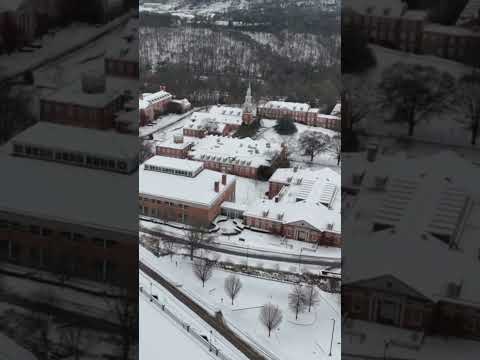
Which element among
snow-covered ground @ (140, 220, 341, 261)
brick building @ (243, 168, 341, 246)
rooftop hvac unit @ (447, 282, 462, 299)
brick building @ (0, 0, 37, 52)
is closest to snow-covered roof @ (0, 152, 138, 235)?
brick building @ (0, 0, 37, 52)

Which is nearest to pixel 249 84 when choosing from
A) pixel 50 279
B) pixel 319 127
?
pixel 319 127

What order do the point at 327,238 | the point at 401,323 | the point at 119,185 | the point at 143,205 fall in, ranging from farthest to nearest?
the point at 143,205
the point at 327,238
the point at 119,185
the point at 401,323

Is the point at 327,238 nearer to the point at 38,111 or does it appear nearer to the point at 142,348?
the point at 142,348

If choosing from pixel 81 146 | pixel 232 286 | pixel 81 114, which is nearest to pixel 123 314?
pixel 81 146

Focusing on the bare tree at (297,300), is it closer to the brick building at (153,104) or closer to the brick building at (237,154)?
the brick building at (237,154)

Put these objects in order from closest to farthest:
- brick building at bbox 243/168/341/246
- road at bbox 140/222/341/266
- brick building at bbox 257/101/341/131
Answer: brick building at bbox 257/101/341/131 → brick building at bbox 243/168/341/246 → road at bbox 140/222/341/266

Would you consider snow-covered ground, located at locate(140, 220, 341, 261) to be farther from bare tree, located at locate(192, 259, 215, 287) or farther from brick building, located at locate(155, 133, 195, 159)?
brick building, located at locate(155, 133, 195, 159)
